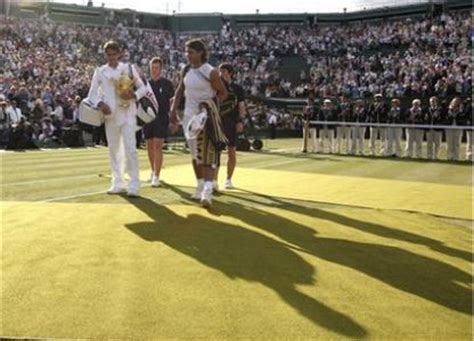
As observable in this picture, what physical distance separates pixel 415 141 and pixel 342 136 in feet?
7.83

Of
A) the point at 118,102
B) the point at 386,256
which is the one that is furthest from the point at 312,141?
the point at 386,256

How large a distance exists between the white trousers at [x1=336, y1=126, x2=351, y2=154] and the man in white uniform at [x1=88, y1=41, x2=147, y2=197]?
41.9ft

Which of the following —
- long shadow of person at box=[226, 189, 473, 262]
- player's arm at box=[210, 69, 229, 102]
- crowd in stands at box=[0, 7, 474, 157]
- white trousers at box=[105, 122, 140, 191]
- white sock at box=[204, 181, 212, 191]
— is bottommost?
long shadow of person at box=[226, 189, 473, 262]

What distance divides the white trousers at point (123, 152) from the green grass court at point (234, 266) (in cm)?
33

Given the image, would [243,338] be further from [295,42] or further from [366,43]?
[295,42]

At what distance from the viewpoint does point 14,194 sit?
26.9ft

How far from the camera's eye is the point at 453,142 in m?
18.2

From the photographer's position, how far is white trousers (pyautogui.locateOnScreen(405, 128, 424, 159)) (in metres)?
18.9

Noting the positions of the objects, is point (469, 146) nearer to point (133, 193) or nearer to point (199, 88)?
point (199, 88)

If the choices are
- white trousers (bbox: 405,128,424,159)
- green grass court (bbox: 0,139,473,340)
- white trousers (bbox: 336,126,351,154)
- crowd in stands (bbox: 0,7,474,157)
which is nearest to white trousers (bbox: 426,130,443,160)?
white trousers (bbox: 405,128,424,159)

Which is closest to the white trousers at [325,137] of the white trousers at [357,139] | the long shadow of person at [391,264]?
the white trousers at [357,139]

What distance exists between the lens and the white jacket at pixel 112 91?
26.9 feet

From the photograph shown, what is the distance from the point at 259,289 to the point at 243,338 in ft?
2.64

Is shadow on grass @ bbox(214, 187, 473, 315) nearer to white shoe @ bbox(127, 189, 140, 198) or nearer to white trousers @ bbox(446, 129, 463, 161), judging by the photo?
white shoe @ bbox(127, 189, 140, 198)
